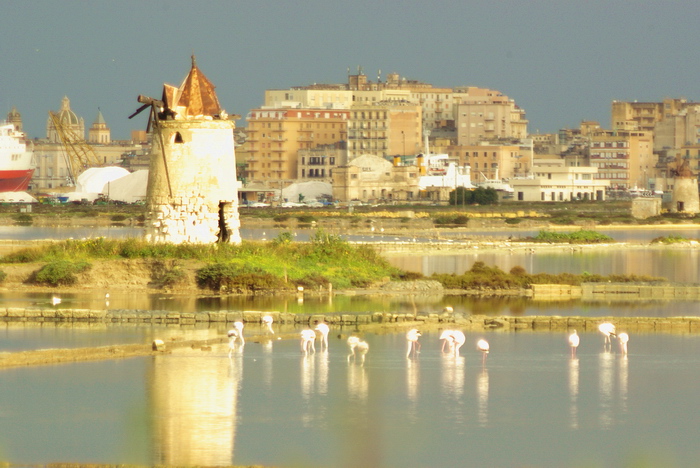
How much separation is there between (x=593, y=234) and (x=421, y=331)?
32928 millimetres

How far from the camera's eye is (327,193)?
117 meters

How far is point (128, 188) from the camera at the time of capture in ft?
352

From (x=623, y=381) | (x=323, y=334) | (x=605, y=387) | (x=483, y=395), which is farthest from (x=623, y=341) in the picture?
(x=483, y=395)

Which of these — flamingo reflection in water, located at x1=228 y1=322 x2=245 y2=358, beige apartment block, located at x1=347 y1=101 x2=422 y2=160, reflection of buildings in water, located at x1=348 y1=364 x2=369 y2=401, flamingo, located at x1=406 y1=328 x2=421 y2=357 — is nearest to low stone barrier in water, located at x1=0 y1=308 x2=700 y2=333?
flamingo reflection in water, located at x1=228 y1=322 x2=245 y2=358

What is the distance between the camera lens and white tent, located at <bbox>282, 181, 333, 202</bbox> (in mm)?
115750

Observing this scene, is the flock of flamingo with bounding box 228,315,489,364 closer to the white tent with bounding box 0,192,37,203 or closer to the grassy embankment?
the grassy embankment

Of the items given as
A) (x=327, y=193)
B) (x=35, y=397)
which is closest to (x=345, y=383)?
(x=35, y=397)

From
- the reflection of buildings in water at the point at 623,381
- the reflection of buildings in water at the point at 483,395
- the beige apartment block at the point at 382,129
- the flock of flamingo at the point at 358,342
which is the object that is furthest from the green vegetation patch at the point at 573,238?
the beige apartment block at the point at 382,129

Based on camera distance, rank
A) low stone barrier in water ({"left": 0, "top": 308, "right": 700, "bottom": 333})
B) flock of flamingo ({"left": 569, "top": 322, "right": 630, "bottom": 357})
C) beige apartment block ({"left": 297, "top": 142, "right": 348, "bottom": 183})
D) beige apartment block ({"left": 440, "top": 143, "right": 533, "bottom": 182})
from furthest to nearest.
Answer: beige apartment block ({"left": 440, "top": 143, "right": 533, "bottom": 182})
beige apartment block ({"left": 297, "top": 142, "right": 348, "bottom": 183})
low stone barrier in water ({"left": 0, "top": 308, "right": 700, "bottom": 333})
flock of flamingo ({"left": 569, "top": 322, "right": 630, "bottom": 357})

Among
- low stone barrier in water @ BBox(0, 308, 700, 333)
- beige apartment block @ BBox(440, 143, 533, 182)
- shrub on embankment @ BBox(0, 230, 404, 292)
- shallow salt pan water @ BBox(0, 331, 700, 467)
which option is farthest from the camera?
beige apartment block @ BBox(440, 143, 533, 182)

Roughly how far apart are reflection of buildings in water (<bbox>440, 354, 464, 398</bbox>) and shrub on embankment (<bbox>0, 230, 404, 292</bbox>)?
7.63m

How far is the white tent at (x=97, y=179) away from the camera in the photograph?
114688 mm

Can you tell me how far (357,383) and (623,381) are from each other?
9.79 ft

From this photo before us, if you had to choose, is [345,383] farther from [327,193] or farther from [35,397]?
[327,193]
